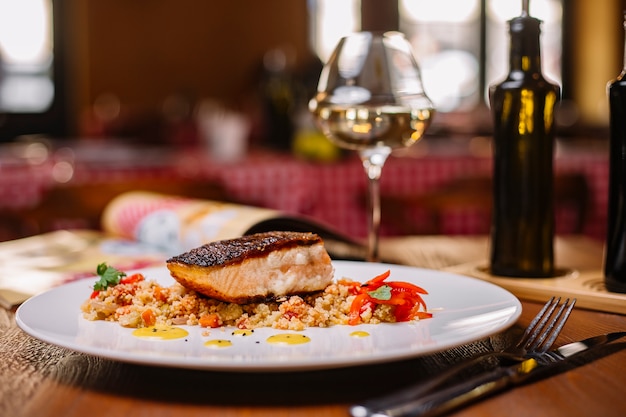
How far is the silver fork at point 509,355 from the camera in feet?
1.84

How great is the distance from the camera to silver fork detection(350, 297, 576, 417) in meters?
0.56

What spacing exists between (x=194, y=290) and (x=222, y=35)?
733 centimetres

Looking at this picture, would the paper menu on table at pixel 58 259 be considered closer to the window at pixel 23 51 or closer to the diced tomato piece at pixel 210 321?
the diced tomato piece at pixel 210 321

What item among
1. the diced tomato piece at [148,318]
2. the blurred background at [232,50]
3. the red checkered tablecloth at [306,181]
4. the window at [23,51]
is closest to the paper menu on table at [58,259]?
the diced tomato piece at [148,318]

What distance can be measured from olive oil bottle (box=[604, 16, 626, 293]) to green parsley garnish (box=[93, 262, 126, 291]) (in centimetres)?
62

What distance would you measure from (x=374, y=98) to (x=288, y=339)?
0.55 m

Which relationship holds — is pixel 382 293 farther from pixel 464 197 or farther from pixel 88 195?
pixel 464 197

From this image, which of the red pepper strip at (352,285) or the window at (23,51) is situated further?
the window at (23,51)

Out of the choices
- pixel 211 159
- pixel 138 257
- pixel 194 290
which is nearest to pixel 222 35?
pixel 211 159

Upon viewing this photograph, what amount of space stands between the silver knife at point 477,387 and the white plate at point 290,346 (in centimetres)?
4

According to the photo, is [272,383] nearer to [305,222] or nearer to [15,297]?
[15,297]

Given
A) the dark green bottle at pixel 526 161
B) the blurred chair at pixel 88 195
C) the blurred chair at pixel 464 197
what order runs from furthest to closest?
the blurred chair at pixel 464 197 → the blurred chair at pixel 88 195 → the dark green bottle at pixel 526 161

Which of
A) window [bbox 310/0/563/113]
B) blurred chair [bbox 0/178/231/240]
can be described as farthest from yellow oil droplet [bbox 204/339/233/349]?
window [bbox 310/0/563/113]

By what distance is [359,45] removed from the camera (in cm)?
118
